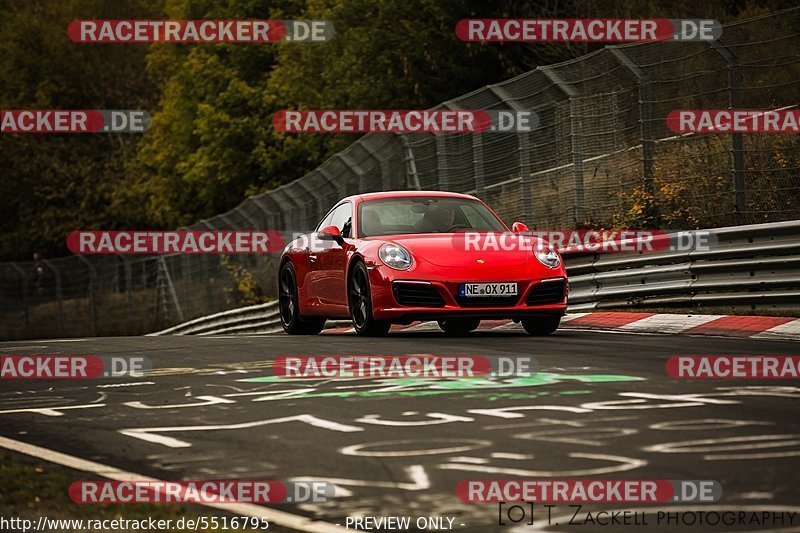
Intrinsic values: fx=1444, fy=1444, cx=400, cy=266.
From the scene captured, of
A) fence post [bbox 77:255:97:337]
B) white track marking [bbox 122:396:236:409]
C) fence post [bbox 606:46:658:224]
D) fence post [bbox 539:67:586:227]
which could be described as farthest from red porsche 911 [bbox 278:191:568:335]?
fence post [bbox 77:255:97:337]

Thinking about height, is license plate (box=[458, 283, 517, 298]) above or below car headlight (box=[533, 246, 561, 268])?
below

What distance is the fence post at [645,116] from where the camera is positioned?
16.1m

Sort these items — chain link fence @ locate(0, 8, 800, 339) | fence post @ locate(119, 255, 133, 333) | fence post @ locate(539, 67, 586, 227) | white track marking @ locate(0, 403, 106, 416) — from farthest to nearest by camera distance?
1. fence post @ locate(119, 255, 133, 333)
2. fence post @ locate(539, 67, 586, 227)
3. chain link fence @ locate(0, 8, 800, 339)
4. white track marking @ locate(0, 403, 106, 416)

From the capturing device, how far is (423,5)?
38969 mm

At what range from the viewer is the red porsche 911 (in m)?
12.8

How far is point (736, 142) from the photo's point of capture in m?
14.6

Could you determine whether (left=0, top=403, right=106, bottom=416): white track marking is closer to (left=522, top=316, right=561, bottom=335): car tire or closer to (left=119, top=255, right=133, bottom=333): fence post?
(left=522, top=316, right=561, bottom=335): car tire

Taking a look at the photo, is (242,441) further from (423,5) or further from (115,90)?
(115,90)

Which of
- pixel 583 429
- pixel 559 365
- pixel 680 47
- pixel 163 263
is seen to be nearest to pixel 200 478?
pixel 583 429

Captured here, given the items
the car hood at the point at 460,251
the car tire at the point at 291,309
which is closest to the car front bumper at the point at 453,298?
the car hood at the point at 460,251

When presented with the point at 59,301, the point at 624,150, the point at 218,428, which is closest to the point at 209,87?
the point at 59,301

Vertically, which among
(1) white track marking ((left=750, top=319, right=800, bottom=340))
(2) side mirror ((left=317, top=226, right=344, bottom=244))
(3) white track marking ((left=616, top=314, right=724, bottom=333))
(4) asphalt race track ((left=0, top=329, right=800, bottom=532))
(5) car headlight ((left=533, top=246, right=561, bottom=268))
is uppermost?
(2) side mirror ((left=317, top=226, right=344, bottom=244))

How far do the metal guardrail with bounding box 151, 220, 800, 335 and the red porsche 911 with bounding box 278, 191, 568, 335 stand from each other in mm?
1712

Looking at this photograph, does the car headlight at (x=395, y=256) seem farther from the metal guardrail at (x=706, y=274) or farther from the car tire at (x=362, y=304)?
the metal guardrail at (x=706, y=274)
